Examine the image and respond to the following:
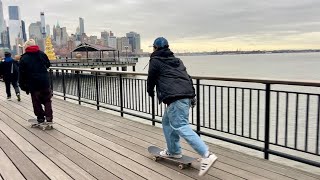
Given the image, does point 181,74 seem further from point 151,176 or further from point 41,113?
point 41,113

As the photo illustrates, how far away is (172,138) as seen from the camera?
4109mm

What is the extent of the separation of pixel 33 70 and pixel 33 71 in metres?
0.02

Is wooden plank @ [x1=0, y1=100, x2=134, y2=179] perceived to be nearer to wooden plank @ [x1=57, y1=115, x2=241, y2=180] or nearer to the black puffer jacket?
wooden plank @ [x1=57, y1=115, x2=241, y2=180]

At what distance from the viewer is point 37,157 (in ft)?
14.8

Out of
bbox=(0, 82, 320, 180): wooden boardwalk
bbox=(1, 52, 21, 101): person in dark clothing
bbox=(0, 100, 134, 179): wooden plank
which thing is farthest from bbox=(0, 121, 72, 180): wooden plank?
bbox=(1, 52, 21, 101): person in dark clothing

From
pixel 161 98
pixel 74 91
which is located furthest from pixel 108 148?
pixel 74 91

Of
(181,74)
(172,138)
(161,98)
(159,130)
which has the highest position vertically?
(181,74)

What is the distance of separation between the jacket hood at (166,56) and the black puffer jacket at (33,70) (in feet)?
9.93

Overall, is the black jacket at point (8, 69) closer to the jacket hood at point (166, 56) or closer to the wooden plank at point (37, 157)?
the wooden plank at point (37, 157)

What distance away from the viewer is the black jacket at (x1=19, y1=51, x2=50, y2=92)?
584cm

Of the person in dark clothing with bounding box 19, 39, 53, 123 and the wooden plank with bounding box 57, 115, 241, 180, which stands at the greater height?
the person in dark clothing with bounding box 19, 39, 53, 123

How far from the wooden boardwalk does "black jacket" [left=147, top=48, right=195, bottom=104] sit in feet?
3.17

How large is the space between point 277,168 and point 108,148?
248 centimetres

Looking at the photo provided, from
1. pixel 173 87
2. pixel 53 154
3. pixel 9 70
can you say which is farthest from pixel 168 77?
pixel 9 70
